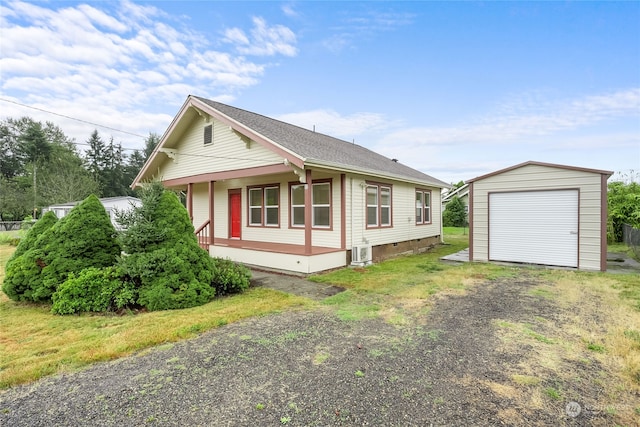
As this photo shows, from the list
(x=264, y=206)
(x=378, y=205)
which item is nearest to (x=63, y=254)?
(x=264, y=206)

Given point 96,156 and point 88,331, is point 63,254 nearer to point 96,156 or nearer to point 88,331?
point 88,331

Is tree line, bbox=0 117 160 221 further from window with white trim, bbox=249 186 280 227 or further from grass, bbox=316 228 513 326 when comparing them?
grass, bbox=316 228 513 326

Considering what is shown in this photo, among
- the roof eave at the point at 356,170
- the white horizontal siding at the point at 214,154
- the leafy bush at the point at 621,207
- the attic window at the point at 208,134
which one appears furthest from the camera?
the leafy bush at the point at 621,207

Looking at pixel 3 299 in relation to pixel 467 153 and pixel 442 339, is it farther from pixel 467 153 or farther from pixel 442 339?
pixel 467 153

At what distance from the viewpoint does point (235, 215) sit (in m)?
13.0

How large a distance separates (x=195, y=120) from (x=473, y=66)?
11.8 meters

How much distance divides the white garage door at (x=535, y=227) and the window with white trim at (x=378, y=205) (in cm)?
330

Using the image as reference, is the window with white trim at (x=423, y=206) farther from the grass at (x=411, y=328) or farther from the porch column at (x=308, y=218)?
the porch column at (x=308, y=218)

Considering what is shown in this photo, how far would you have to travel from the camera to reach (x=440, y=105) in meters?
16.2

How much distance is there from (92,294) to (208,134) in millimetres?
7173

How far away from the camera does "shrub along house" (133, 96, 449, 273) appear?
347 inches

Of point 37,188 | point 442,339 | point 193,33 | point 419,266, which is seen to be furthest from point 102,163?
point 442,339

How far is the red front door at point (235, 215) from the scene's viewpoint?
41.9 feet

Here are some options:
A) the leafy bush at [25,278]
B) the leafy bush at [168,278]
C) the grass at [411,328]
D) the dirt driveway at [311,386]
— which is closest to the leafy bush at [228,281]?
the grass at [411,328]
